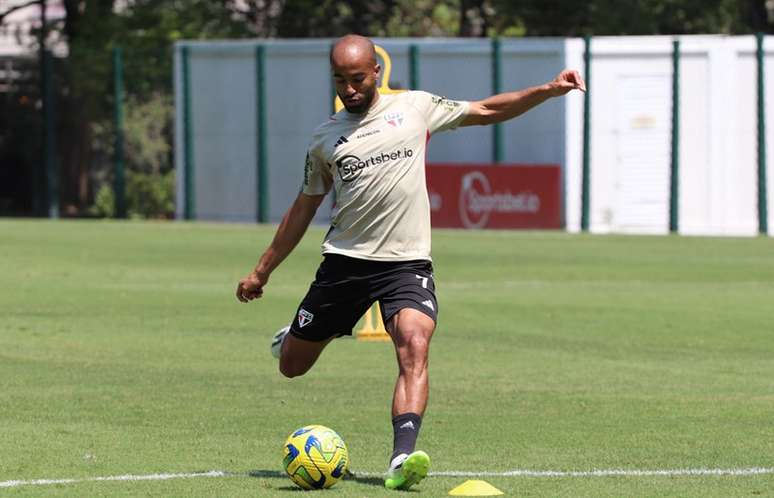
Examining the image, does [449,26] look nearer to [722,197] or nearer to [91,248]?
[722,197]

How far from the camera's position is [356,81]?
7.95 m

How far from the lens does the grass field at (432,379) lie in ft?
27.9

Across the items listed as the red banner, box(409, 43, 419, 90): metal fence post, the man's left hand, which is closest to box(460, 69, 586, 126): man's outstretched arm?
the man's left hand

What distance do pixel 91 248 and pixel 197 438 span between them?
17.2 metres

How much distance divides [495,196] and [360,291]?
79.6ft

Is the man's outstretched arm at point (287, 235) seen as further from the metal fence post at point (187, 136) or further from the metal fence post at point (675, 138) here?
the metal fence post at point (187, 136)

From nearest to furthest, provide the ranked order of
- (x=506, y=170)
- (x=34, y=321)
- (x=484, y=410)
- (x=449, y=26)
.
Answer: (x=484, y=410) < (x=34, y=321) < (x=506, y=170) < (x=449, y=26)

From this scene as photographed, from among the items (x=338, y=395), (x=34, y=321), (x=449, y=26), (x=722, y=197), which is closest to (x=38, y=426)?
(x=338, y=395)

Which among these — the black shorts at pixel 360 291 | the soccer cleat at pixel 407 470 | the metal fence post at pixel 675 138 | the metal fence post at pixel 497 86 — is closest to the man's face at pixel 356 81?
the black shorts at pixel 360 291

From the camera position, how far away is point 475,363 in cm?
1344

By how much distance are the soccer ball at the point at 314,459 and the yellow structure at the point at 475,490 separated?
1.89 feet

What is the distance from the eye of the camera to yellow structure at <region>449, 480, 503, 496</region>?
741cm

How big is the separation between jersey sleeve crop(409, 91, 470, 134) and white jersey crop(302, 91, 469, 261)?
2 cm

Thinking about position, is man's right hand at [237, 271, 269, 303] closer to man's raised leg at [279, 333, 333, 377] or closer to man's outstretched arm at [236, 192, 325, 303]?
man's outstretched arm at [236, 192, 325, 303]
